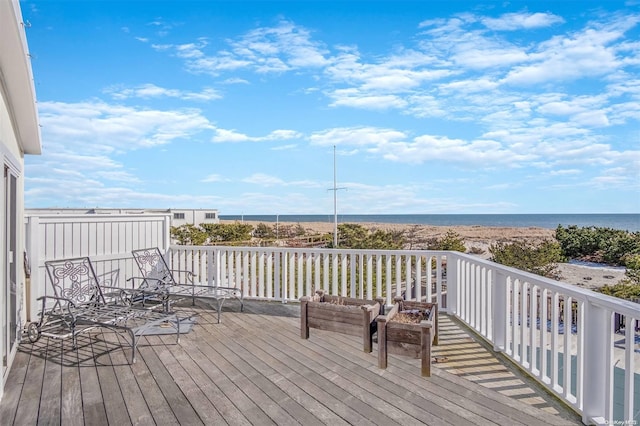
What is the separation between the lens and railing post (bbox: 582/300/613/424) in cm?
201

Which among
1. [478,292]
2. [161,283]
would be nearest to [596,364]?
[478,292]

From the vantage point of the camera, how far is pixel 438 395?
255 centimetres

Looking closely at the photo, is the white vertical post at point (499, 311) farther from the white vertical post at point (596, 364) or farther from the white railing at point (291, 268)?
the white railing at point (291, 268)

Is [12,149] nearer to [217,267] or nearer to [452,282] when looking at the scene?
[217,267]

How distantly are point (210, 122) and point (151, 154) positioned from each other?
14.2 feet

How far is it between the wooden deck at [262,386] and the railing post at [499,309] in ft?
0.49

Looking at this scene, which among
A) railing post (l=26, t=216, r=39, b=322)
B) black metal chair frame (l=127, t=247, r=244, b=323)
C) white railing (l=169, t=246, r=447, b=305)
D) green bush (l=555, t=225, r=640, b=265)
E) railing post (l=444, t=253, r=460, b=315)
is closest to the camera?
railing post (l=26, t=216, r=39, b=322)

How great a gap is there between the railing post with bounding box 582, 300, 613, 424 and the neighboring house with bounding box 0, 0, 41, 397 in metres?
3.48

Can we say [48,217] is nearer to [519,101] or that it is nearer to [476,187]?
[519,101]

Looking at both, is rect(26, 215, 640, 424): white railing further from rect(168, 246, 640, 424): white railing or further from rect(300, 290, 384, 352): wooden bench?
rect(300, 290, 384, 352): wooden bench

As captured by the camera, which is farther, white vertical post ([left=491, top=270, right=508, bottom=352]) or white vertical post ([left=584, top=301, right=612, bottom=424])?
white vertical post ([left=491, top=270, right=508, bottom=352])

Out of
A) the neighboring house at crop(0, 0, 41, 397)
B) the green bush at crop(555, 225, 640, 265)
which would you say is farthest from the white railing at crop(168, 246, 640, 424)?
the green bush at crop(555, 225, 640, 265)

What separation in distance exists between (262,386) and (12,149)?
3.22 m

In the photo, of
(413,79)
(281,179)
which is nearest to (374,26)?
(413,79)
